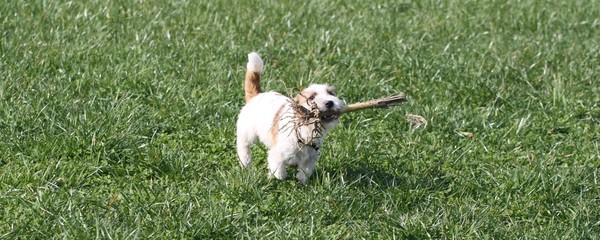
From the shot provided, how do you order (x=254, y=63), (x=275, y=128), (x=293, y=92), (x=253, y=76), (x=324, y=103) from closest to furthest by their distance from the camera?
(x=324, y=103) → (x=275, y=128) → (x=254, y=63) → (x=253, y=76) → (x=293, y=92)

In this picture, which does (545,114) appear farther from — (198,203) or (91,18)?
(91,18)

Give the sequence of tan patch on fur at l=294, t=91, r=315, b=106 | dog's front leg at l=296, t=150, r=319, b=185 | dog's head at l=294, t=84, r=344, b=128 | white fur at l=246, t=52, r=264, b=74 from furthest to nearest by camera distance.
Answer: white fur at l=246, t=52, r=264, b=74 < dog's front leg at l=296, t=150, r=319, b=185 < tan patch on fur at l=294, t=91, r=315, b=106 < dog's head at l=294, t=84, r=344, b=128

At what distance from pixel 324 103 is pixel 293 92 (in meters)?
1.73

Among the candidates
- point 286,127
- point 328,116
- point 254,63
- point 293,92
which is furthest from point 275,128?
point 293,92

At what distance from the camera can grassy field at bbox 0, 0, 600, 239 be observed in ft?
17.7

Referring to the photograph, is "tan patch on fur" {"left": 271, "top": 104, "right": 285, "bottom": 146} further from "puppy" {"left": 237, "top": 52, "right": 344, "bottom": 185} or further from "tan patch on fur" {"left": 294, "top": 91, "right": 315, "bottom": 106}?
"tan patch on fur" {"left": 294, "top": 91, "right": 315, "bottom": 106}

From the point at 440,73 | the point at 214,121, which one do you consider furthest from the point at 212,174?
the point at 440,73

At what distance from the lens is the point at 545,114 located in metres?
7.25

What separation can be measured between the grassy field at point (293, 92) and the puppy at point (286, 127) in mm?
149

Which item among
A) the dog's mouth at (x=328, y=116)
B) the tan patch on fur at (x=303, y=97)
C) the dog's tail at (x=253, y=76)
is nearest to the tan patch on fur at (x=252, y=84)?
the dog's tail at (x=253, y=76)

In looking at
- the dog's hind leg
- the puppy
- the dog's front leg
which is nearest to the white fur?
the puppy

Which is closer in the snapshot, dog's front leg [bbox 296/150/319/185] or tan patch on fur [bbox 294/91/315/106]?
tan patch on fur [bbox 294/91/315/106]

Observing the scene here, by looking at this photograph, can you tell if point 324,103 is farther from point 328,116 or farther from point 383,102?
point 383,102

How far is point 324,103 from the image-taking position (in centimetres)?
536
